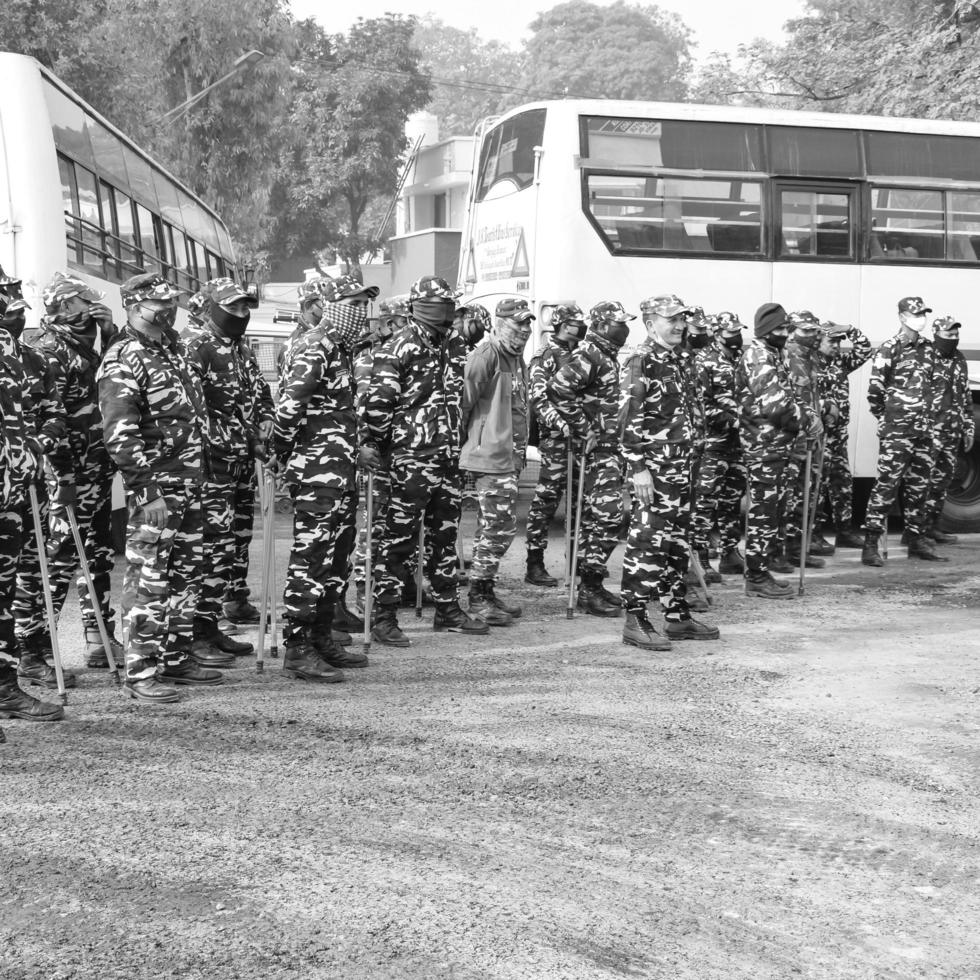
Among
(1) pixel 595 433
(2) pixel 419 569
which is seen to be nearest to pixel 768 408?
(1) pixel 595 433

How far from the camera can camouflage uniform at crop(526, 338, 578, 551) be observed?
8.81m

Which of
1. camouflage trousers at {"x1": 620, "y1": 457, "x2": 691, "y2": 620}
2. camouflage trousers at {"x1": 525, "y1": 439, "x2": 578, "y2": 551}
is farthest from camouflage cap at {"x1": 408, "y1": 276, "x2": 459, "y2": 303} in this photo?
camouflage trousers at {"x1": 525, "y1": 439, "x2": 578, "y2": 551}

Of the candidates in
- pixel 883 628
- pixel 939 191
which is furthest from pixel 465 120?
pixel 883 628

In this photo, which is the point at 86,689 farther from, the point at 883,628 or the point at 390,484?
the point at 883,628

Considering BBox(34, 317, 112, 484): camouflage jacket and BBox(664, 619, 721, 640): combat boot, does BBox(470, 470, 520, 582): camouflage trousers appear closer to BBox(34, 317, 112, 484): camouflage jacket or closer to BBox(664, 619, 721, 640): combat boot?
BBox(664, 619, 721, 640): combat boot

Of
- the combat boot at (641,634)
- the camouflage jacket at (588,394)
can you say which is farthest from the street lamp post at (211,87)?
the combat boot at (641,634)

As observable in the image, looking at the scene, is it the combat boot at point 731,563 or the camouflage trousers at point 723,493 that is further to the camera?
the combat boot at point 731,563

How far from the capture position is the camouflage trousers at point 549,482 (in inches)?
359

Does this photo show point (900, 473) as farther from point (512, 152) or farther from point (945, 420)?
point (512, 152)

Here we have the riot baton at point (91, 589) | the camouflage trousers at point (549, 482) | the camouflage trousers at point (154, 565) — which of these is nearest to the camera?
the camouflage trousers at point (154, 565)

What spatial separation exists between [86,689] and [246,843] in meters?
2.31

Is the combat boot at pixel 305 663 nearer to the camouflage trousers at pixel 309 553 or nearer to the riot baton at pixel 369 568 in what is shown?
the camouflage trousers at pixel 309 553

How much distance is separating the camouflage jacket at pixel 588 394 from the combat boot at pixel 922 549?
3713 mm

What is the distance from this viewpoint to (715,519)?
10.3 metres
